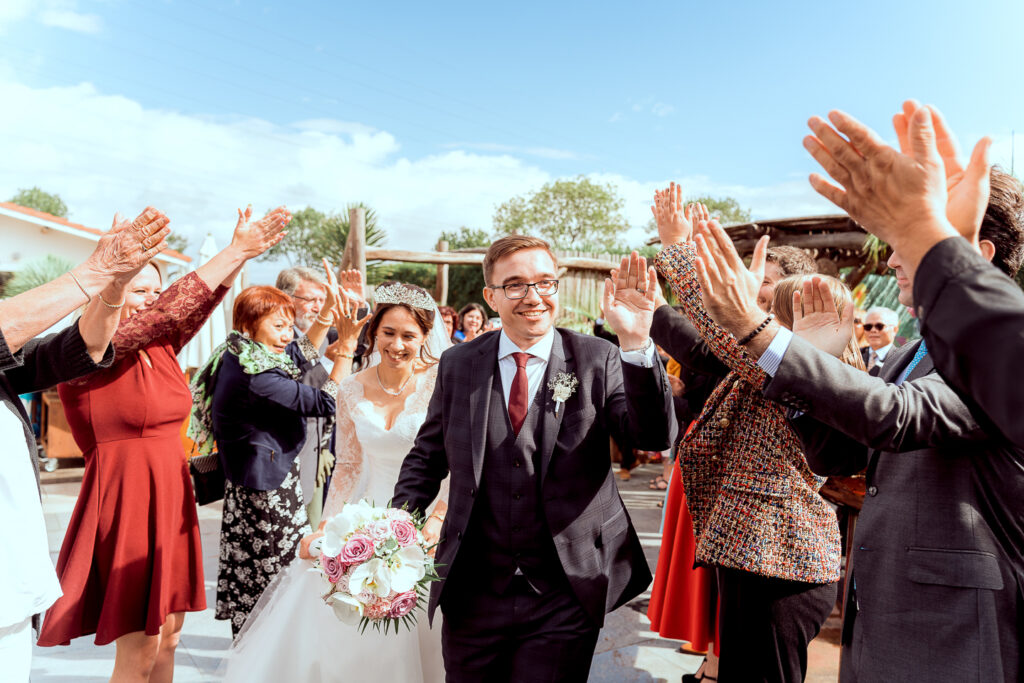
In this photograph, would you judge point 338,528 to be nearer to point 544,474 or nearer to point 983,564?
point 544,474

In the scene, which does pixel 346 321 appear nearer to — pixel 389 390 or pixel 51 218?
pixel 389 390

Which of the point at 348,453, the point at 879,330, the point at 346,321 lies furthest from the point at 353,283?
the point at 879,330

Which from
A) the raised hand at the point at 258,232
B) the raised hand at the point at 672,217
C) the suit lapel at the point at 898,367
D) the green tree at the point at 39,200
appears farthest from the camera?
the green tree at the point at 39,200

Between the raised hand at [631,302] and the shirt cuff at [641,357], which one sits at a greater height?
Answer: the raised hand at [631,302]

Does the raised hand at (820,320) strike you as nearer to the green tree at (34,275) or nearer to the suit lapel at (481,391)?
the suit lapel at (481,391)

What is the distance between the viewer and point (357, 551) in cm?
225

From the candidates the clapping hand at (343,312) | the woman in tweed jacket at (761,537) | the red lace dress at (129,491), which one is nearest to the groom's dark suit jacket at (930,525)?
the woman in tweed jacket at (761,537)

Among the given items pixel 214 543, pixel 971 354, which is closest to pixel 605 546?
pixel 971 354

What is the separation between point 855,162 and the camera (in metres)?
1.18

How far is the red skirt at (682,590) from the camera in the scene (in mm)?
3727

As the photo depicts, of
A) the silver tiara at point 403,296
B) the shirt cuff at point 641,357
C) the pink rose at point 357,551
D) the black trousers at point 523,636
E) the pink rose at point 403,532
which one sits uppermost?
the silver tiara at point 403,296

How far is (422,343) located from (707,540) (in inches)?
73.6

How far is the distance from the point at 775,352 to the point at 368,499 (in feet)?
7.93

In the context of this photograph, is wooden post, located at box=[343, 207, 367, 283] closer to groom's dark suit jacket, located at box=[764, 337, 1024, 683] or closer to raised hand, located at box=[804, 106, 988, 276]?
groom's dark suit jacket, located at box=[764, 337, 1024, 683]
